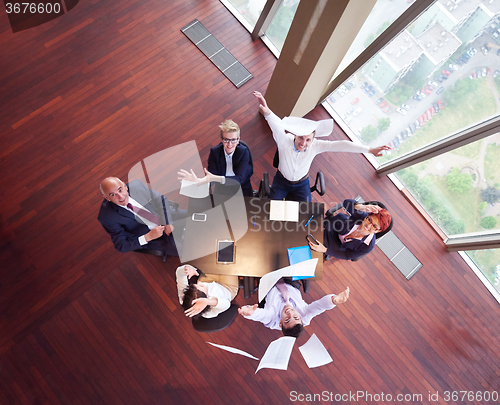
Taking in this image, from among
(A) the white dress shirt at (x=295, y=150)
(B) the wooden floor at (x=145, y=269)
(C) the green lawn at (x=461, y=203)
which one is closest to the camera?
(A) the white dress shirt at (x=295, y=150)

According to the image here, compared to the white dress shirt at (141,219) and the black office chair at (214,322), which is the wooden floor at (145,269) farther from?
the black office chair at (214,322)

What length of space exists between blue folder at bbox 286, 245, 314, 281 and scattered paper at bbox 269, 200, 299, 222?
28 cm

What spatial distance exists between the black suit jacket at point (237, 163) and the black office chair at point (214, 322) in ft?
4.31

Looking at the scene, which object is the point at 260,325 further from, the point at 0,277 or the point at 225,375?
the point at 0,277

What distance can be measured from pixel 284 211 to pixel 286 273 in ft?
1.92

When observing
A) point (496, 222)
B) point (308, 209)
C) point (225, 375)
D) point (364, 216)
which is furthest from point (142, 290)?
point (496, 222)

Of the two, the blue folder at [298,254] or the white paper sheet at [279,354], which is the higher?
the blue folder at [298,254]

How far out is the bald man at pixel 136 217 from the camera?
9.10 ft

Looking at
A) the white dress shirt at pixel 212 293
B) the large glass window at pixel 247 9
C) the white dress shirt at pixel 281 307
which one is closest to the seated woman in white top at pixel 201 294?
the white dress shirt at pixel 212 293

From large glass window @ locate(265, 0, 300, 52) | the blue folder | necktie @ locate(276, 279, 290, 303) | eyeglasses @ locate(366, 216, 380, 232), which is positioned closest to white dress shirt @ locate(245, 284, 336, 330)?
necktie @ locate(276, 279, 290, 303)

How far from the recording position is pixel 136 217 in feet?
9.96

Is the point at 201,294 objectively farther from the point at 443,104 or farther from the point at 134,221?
the point at 443,104

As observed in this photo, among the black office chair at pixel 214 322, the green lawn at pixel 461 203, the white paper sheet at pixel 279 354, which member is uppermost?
the black office chair at pixel 214 322

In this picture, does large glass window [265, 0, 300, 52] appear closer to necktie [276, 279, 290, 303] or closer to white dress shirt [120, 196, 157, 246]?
white dress shirt [120, 196, 157, 246]
